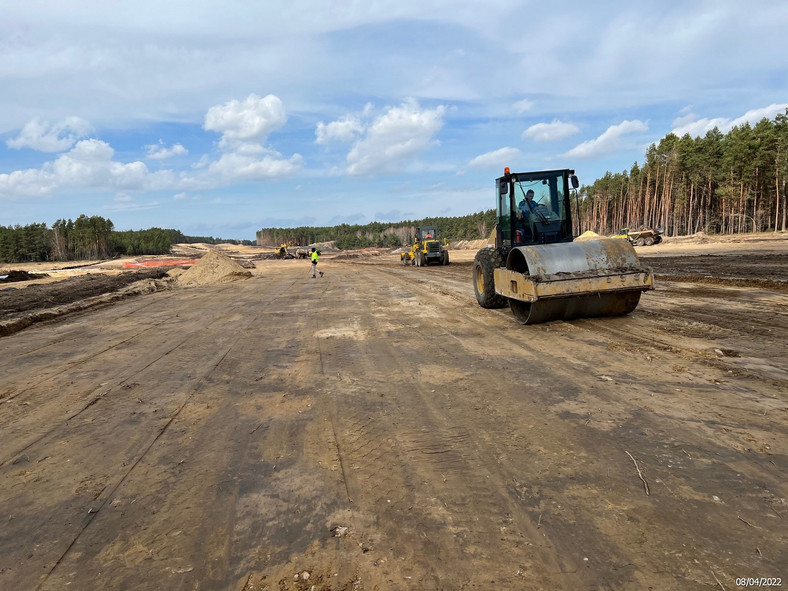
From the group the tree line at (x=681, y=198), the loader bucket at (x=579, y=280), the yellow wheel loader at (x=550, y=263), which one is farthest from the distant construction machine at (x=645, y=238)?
the loader bucket at (x=579, y=280)

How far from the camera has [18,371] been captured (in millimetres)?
6781

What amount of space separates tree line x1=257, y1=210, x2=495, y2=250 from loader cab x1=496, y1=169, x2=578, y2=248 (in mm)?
87438

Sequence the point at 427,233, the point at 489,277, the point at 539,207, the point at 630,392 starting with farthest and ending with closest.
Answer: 1. the point at 427,233
2. the point at 489,277
3. the point at 539,207
4. the point at 630,392

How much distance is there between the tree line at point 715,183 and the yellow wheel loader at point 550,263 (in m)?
37.5

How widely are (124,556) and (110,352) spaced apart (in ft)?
20.2

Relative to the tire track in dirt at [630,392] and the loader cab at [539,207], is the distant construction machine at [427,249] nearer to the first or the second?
the loader cab at [539,207]

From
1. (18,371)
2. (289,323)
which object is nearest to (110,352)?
(18,371)

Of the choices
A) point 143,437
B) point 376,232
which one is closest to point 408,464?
point 143,437

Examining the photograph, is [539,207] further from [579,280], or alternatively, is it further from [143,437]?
[143,437]

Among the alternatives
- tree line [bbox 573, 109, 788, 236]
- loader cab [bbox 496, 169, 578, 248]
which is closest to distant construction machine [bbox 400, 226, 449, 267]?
tree line [bbox 573, 109, 788, 236]

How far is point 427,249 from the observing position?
105 feet

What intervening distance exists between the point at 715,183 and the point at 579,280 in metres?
60.2

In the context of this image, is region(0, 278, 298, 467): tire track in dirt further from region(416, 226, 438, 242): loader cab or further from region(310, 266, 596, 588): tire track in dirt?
region(416, 226, 438, 242): loader cab

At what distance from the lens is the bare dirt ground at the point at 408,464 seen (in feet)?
7.95
